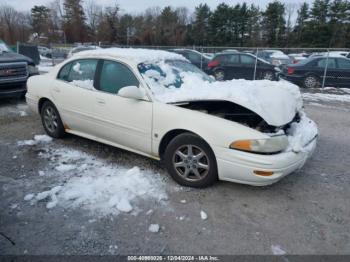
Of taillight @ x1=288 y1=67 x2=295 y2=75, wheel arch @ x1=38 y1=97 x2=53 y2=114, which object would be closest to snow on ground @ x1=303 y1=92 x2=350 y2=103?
taillight @ x1=288 y1=67 x2=295 y2=75

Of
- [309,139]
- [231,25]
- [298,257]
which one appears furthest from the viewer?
[231,25]

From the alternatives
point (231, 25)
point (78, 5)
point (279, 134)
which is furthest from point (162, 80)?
point (78, 5)

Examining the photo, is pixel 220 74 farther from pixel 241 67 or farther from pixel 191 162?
pixel 191 162

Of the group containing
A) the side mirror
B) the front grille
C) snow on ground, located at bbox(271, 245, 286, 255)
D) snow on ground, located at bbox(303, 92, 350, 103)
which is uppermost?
the side mirror

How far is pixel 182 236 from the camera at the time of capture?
107 inches

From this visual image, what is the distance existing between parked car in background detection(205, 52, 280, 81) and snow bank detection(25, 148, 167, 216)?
34.1ft

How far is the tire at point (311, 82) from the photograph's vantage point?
40.0 ft

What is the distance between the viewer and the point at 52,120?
513 centimetres

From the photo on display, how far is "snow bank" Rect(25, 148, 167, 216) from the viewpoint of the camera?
318 cm

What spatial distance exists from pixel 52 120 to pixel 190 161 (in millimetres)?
2866

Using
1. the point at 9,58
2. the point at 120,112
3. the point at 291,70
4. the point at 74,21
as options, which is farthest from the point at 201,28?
the point at 120,112

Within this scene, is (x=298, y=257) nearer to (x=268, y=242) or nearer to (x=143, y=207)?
(x=268, y=242)

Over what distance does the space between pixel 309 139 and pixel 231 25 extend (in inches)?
2330

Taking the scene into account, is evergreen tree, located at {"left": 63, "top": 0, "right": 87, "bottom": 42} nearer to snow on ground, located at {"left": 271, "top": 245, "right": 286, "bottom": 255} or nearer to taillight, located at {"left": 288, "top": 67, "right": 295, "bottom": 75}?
taillight, located at {"left": 288, "top": 67, "right": 295, "bottom": 75}
